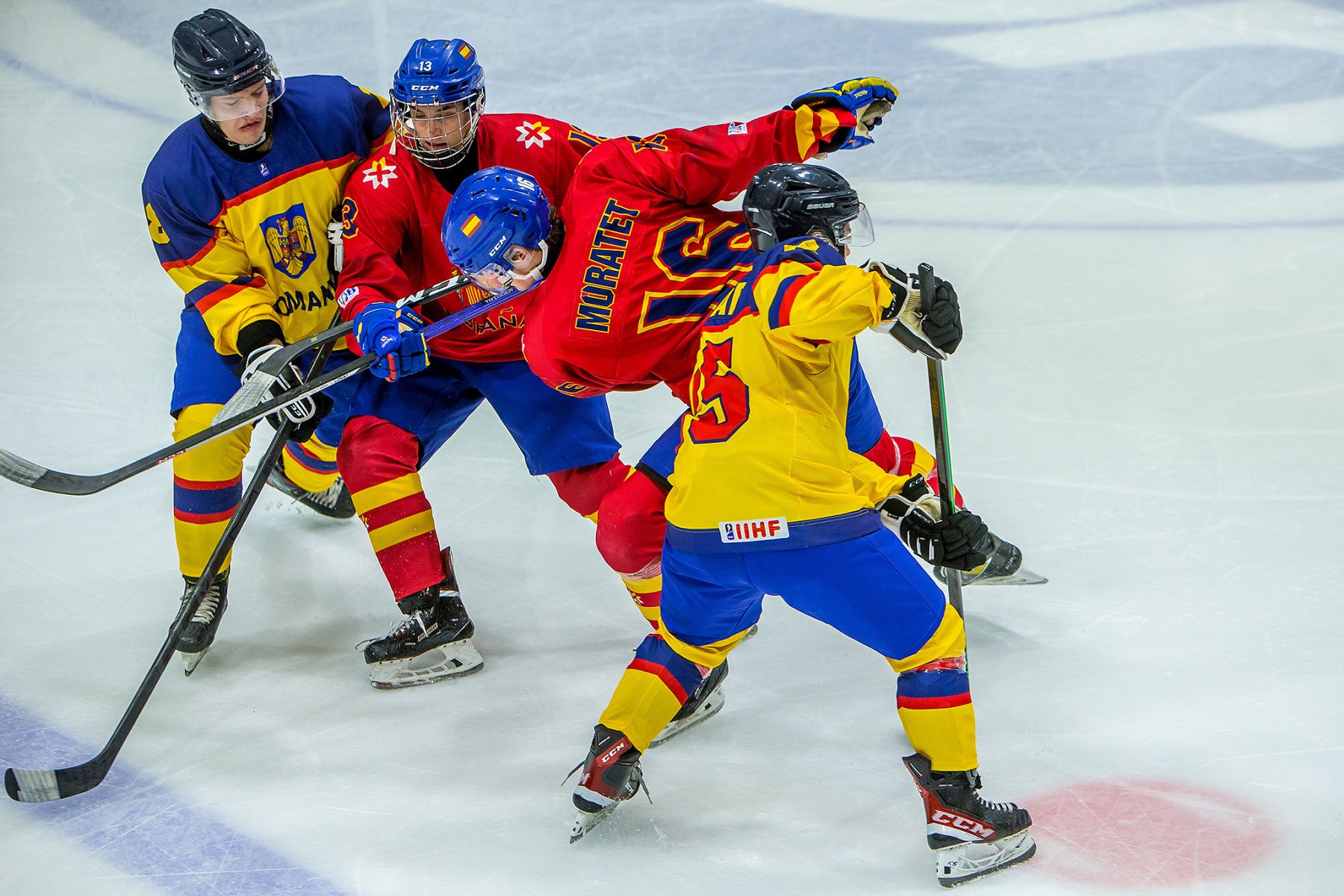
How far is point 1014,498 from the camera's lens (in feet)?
11.9

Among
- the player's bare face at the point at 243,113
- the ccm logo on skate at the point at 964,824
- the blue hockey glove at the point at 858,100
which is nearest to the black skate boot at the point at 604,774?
the ccm logo on skate at the point at 964,824

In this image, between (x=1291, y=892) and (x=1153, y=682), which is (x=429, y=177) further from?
(x=1291, y=892)

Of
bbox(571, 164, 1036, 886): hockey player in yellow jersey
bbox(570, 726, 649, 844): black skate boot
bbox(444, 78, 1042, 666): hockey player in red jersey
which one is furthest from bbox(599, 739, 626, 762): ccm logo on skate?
bbox(444, 78, 1042, 666): hockey player in red jersey

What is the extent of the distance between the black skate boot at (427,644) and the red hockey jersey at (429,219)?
56 cm

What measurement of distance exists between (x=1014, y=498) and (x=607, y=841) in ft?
5.10

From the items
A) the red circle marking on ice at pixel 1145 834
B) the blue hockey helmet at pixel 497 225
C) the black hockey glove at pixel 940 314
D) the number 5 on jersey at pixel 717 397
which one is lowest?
the red circle marking on ice at pixel 1145 834

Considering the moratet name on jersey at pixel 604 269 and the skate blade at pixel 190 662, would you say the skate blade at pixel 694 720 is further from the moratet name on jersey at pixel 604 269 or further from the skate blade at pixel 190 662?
the skate blade at pixel 190 662

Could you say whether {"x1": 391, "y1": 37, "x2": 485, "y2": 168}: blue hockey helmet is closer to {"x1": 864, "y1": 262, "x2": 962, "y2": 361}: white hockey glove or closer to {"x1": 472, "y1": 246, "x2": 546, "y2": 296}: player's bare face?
{"x1": 472, "y1": 246, "x2": 546, "y2": 296}: player's bare face

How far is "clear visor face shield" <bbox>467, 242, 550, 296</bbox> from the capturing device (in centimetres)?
277

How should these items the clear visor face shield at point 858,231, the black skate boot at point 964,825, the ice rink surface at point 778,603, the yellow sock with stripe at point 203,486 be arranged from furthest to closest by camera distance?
the yellow sock with stripe at point 203,486
the ice rink surface at point 778,603
the clear visor face shield at point 858,231
the black skate boot at point 964,825

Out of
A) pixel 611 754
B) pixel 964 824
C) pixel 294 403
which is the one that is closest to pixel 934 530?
pixel 964 824

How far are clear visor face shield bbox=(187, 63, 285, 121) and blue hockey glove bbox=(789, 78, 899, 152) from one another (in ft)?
3.91

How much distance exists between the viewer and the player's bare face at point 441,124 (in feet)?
9.68

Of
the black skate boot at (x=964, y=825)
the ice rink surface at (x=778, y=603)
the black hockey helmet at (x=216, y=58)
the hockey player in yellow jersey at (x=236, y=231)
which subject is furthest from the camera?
the hockey player in yellow jersey at (x=236, y=231)
